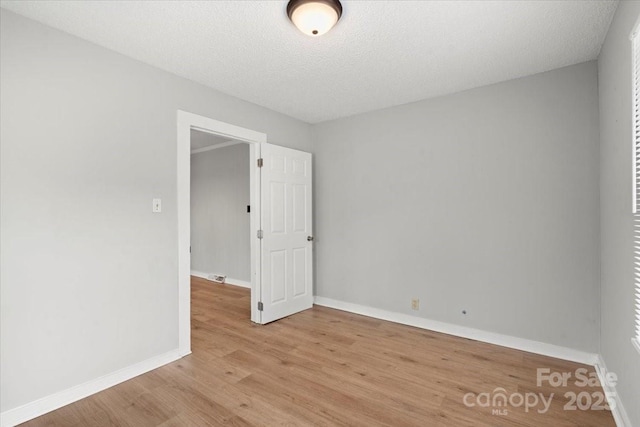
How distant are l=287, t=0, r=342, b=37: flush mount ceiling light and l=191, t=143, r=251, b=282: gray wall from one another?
12.1 feet

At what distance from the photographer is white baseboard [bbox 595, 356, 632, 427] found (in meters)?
1.74

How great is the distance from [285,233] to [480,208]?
221 cm

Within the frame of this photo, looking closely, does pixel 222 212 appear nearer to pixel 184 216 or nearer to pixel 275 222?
pixel 275 222

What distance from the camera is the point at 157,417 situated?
6.28 ft

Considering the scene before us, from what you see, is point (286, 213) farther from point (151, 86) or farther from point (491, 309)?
point (491, 309)

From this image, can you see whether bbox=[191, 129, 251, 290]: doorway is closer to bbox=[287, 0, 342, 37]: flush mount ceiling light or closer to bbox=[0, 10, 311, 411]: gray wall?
bbox=[0, 10, 311, 411]: gray wall

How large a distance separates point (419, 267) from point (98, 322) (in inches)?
119

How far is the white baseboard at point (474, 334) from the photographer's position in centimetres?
260

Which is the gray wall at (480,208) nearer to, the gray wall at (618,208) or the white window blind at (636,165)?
the gray wall at (618,208)

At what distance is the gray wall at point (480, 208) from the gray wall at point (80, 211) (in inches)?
86.3

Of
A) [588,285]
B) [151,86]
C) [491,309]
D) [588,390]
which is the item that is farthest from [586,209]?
[151,86]

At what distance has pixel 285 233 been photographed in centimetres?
378

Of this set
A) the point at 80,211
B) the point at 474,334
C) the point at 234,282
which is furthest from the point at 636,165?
the point at 234,282

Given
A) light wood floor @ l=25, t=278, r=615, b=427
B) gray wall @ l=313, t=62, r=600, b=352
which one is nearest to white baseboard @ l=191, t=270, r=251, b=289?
gray wall @ l=313, t=62, r=600, b=352
